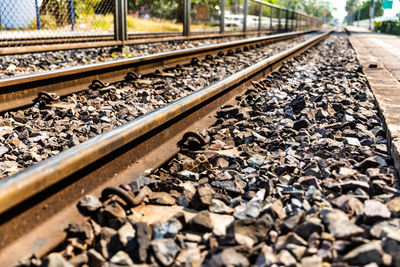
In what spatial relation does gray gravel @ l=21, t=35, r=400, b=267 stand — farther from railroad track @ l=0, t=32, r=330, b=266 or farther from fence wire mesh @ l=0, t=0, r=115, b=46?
fence wire mesh @ l=0, t=0, r=115, b=46

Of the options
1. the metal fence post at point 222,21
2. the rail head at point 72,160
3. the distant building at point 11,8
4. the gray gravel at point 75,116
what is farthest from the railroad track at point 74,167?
the metal fence post at point 222,21

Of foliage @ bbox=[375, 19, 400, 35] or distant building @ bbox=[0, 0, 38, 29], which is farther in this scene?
foliage @ bbox=[375, 19, 400, 35]

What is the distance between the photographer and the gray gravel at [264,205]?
4.76ft

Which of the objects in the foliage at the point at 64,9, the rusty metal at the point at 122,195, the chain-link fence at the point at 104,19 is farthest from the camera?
the foliage at the point at 64,9

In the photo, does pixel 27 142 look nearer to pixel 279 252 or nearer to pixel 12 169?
pixel 12 169

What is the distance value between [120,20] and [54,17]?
125 inches

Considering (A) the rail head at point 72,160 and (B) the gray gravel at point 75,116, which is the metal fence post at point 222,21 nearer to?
(B) the gray gravel at point 75,116

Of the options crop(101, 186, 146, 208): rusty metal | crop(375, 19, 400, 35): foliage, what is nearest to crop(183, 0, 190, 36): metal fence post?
crop(101, 186, 146, 208): rusty metal

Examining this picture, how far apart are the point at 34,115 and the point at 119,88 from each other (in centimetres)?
132

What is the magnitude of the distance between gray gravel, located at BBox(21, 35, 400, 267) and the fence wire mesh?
5.10 metres

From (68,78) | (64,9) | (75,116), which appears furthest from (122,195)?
(64,9)

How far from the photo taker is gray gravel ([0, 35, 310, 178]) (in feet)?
8.51

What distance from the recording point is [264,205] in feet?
6.09

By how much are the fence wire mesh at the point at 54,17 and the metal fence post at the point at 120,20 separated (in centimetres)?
27
